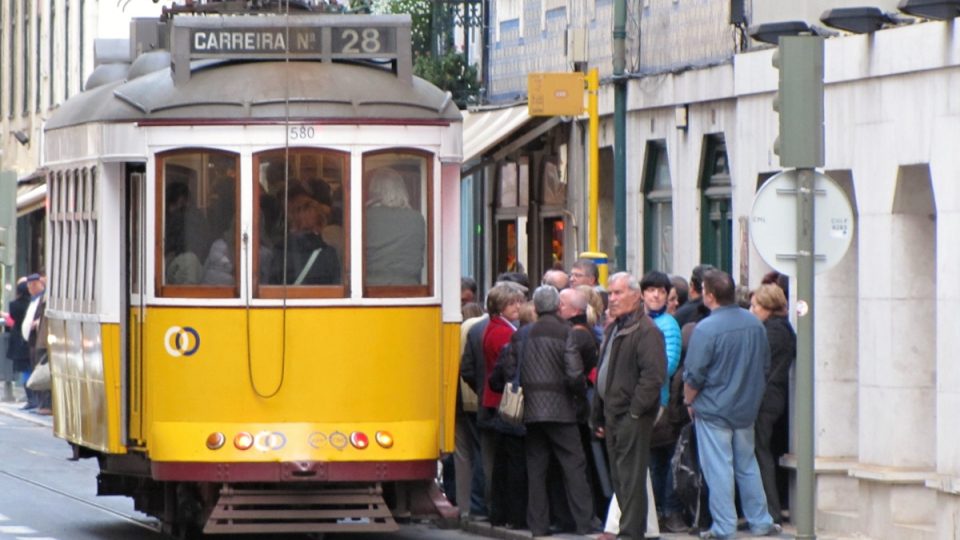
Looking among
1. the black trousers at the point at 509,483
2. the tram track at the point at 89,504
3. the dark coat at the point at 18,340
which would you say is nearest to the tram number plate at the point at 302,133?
the black trousers at the point at 509,483

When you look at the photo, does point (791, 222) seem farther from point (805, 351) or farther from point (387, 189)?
point (387, 189)

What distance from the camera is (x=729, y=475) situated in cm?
1645

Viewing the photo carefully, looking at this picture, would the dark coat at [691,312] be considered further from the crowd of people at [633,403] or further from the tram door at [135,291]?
the tram door at [135,291]

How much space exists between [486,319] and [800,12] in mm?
3708

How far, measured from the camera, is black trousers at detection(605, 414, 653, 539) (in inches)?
615

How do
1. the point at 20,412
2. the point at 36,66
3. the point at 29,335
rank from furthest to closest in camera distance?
the point at 36,66
the point at 29,335
the point at 20,412

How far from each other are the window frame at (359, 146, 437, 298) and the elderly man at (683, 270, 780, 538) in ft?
6.10

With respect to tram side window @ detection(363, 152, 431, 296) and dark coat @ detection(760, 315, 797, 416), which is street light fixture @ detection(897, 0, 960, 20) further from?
tram side window @ detection(363, 152, 431, 296)

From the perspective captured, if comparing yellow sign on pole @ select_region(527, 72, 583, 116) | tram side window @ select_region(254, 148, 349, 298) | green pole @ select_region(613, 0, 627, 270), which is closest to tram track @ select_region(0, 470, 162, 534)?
tram side window @ select_region(254, 148, 349, 298)

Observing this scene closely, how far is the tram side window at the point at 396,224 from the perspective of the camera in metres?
15.6

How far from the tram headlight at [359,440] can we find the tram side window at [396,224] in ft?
2.86

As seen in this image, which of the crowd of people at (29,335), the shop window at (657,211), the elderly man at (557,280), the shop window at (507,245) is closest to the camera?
the elderly man at (557,280)

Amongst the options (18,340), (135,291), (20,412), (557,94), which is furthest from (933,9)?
(18,340)

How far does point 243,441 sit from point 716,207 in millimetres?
7877
